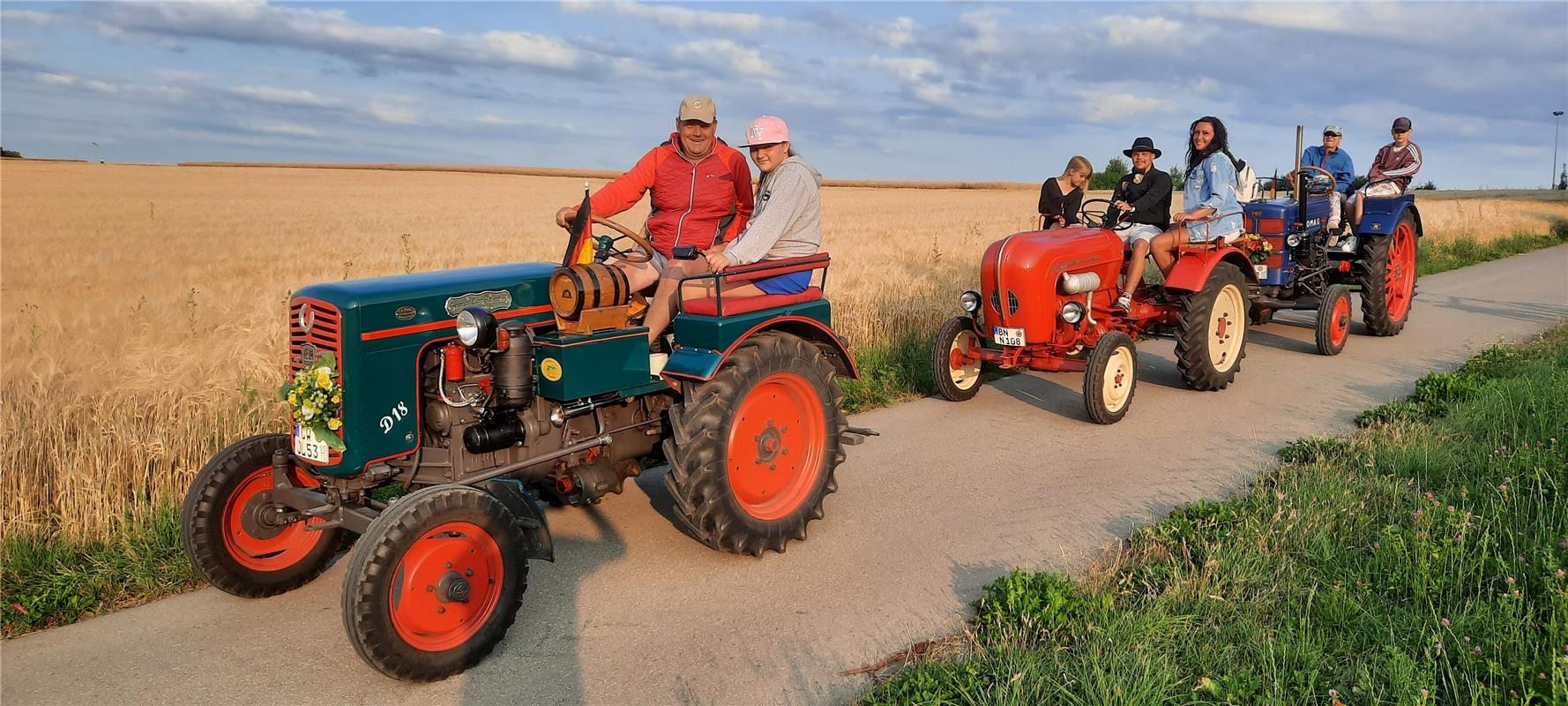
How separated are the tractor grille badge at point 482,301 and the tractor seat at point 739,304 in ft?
2.70

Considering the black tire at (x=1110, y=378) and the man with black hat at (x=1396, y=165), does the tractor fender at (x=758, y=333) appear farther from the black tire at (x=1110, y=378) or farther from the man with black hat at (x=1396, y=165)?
the man with black hat at (x=1396, y=165)

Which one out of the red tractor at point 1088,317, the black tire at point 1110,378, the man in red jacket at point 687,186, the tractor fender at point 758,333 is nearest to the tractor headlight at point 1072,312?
the red tractor at point 1088,317

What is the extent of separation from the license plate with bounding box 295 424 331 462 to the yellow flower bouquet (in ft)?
0.14

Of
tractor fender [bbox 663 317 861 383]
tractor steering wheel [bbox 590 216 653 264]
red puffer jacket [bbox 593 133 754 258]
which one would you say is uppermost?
red puffer jacket [bbox 593 133 754 258]

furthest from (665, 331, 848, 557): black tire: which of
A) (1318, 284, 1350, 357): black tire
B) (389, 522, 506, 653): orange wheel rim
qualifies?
(1318, 284, 1350, 357): black tire

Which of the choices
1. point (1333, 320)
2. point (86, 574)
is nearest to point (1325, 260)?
point (1333, 320)

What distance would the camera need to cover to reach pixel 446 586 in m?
3.46

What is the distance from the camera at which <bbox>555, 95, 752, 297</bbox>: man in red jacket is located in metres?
5.37

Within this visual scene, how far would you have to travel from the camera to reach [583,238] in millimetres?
4297

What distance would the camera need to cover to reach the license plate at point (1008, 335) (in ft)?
22.8

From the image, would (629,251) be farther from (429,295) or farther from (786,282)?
(429,295)

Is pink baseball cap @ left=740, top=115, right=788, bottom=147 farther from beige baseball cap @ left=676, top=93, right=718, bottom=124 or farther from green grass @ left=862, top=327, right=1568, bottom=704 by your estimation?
green grass @ left=862, top=327, right=1568, bottom=704

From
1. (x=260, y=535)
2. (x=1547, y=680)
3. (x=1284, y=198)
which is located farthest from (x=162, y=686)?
(x=1284, y=198)

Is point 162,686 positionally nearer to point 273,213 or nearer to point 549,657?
point 549,657
